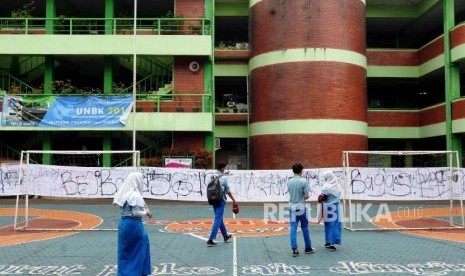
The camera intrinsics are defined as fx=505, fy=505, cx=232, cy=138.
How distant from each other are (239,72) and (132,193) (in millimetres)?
23282

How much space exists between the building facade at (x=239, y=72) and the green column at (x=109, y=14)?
5 cm

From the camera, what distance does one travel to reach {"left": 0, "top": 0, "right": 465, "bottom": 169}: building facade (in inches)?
1015

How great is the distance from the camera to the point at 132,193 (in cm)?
747

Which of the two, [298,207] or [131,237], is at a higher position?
[298,207]

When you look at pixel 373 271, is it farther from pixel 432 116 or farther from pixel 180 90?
pixel 432 116

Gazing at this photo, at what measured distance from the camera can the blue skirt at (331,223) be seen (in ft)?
36.2

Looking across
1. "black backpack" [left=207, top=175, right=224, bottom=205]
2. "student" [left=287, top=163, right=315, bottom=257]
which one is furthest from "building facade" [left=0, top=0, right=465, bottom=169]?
"student" [left=287, top=163, right=315, bottom=257]

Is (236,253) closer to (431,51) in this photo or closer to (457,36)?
(457,36)

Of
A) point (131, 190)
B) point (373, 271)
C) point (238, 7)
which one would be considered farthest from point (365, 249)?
point (238, 7)

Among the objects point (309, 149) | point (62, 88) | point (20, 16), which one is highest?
point (20, 16)

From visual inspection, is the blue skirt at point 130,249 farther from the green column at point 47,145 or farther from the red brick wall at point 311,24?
the red brick wall at point 311,24

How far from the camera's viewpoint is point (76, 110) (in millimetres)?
24734

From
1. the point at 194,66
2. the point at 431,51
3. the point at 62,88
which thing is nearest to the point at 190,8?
the point at 194,66

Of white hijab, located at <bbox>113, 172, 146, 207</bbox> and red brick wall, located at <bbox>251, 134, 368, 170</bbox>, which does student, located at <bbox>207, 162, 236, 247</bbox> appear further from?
red brick wall, located at <bbox>251, 134, 368, 170</bbox>
